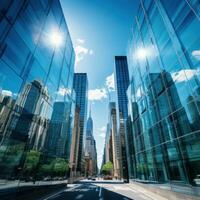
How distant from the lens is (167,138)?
42.8 ft

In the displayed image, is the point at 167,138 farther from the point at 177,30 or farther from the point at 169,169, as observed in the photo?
the point at 177,30

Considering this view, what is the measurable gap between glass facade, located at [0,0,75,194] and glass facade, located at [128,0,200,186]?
10.0 metres

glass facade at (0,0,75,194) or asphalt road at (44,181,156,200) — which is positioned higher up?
glass facade at (0,0,75,194)

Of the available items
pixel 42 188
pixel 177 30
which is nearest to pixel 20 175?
pixel 42 188

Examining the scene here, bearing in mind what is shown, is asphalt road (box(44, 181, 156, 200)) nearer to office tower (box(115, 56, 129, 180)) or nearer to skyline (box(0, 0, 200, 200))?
skyline (box(0, 0, 200, 200))

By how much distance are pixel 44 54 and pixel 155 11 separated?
→ 37.9 feet

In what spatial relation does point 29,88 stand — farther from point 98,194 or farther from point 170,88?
point 98,194

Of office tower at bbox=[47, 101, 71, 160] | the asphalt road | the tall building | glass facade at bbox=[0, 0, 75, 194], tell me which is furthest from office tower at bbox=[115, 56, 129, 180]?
glass facade at bbox=[0, 0, 75, 194]

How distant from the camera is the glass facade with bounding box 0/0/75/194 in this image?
788 cm

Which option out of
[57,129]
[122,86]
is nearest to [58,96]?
[57,129]

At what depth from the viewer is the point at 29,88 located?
10.2 metres

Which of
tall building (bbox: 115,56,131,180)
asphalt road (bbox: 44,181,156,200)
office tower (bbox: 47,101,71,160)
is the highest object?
tall building (bbox: 115,56,131,180)

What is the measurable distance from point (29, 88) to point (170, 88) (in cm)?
1130

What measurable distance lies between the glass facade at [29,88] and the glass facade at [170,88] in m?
10.0
